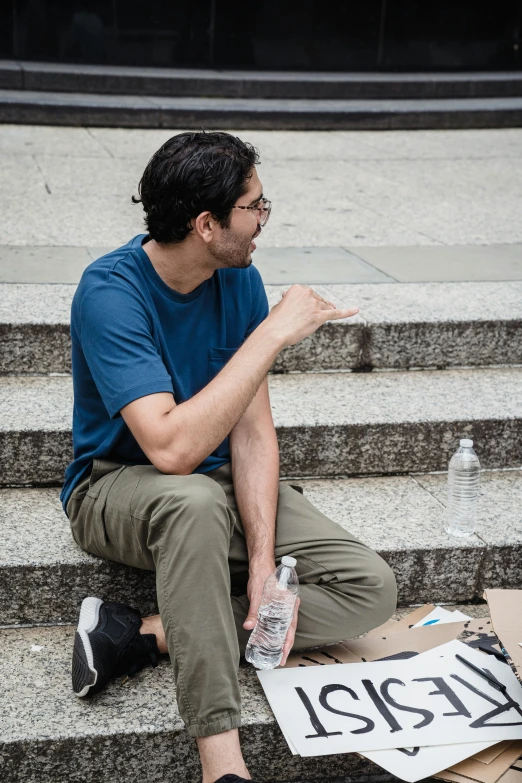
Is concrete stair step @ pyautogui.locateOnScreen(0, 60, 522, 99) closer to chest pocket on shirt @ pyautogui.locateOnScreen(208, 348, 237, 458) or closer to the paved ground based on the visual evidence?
the paved ground

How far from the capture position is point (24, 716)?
2.54m

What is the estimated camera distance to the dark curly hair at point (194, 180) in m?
2.63

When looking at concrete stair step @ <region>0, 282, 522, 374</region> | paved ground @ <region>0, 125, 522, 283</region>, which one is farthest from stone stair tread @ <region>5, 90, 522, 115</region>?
concrete stair step @ <region>0, 282, 522, 374</region>

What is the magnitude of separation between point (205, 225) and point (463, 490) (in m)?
1.39

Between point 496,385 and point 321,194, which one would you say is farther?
point 321,194

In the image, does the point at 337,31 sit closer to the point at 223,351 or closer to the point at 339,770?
the point at 223,351

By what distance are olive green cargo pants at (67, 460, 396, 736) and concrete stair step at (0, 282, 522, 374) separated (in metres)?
1.05

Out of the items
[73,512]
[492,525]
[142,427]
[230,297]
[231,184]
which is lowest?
[492,525]

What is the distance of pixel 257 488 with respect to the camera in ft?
9.32

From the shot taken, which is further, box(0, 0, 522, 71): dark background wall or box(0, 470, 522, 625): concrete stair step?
box(0, 0, 522, 71): dark background wall

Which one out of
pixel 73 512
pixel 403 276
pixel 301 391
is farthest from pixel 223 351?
pixel 403 276

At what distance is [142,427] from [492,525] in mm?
1412

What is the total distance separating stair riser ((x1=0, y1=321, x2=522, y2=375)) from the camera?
3805mm

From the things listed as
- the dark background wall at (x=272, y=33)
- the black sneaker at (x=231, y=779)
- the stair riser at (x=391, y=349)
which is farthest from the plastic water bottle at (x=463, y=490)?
the dark background wall at (x=272, y=33)
